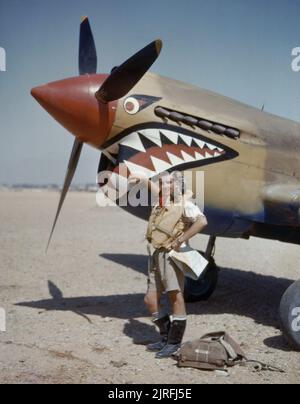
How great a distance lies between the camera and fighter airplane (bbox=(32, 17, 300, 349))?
4961 mm

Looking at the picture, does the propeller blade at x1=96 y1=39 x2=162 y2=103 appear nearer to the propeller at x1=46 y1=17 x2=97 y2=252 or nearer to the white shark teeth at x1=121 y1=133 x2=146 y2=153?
the white shark teeth at x1=121 y1=133 x2=146 y2=153

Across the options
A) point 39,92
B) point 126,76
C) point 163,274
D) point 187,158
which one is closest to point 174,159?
point 187,158

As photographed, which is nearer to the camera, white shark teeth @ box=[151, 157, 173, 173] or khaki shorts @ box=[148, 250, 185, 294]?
khaki shorts @ box=[148, 250, 185, 294]

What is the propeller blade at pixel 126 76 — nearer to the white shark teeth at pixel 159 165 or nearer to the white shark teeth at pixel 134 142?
the white shark teeth at pixel 134 142

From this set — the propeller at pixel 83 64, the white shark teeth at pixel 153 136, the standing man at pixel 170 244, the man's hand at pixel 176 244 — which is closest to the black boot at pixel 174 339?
the standing man at pixel 170 244

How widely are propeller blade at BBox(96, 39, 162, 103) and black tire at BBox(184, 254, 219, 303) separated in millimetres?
3476

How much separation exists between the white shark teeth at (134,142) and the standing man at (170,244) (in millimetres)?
637

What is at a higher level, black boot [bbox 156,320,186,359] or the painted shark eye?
the painted shark eye

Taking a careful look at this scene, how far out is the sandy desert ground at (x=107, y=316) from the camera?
409 centimetres

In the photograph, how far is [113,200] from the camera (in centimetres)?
536

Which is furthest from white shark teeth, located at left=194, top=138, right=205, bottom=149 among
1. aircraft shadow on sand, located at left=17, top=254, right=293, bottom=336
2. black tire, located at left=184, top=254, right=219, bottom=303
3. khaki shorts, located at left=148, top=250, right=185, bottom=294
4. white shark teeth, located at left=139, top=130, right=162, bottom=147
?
black tire, located at left=184, top=254, right=219, bottom=303

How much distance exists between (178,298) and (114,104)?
222 cm
